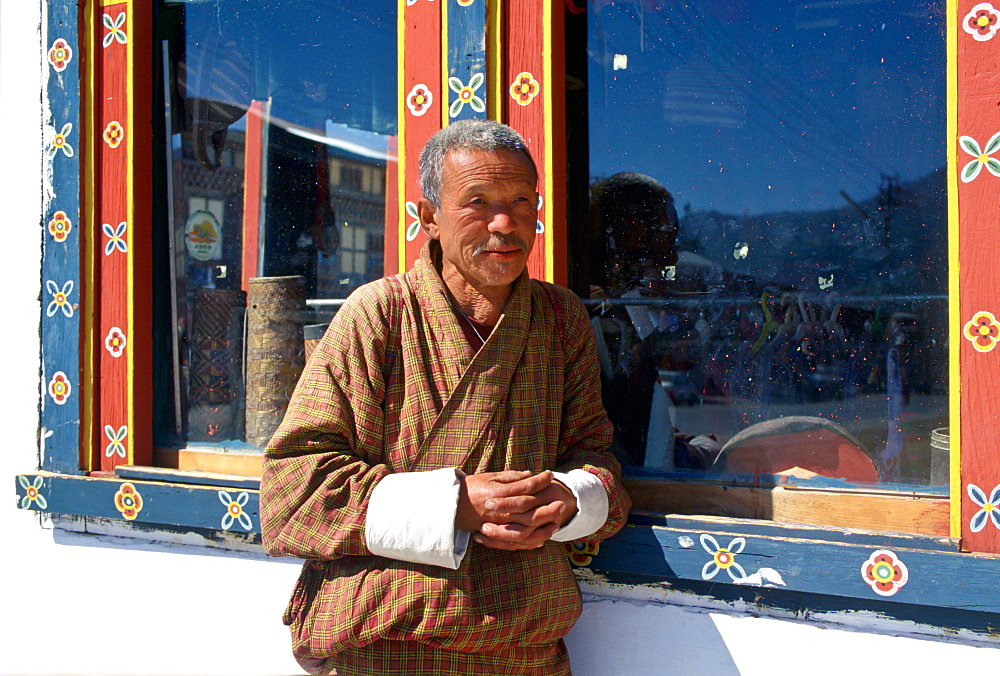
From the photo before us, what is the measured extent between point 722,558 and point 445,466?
810 millimetres

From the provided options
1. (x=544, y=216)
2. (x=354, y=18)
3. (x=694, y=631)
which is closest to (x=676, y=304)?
(x=544, y=216)

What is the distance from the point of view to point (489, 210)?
5.96ft

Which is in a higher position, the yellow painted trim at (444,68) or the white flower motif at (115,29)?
the white flower motif at (115,29)

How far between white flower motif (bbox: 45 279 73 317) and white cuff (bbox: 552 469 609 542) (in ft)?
6.60

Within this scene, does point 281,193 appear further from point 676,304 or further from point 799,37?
point 799,37

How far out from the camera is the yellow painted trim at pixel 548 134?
2363 millimetres

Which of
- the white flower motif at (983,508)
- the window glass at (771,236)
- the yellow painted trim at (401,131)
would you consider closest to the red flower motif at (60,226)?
the yellow painted trim at (401,131)

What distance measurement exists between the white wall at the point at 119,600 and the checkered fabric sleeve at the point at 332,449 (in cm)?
89

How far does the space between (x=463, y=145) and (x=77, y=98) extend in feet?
6.06

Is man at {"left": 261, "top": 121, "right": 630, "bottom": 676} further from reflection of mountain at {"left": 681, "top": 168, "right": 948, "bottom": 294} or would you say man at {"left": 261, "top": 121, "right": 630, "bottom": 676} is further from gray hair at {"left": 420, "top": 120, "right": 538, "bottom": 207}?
reflection of mountain at {"left": 681, "top": 168, "right": 948, "bottom": 294}

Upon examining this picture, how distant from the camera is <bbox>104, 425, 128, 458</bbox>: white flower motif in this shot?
2.89 m

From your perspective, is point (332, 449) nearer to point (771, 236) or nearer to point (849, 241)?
point (771, 236)

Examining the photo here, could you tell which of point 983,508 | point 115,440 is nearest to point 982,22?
point 983,508

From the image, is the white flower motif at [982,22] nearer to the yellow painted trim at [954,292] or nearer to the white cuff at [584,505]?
the yellow painted trim at [954,292]
